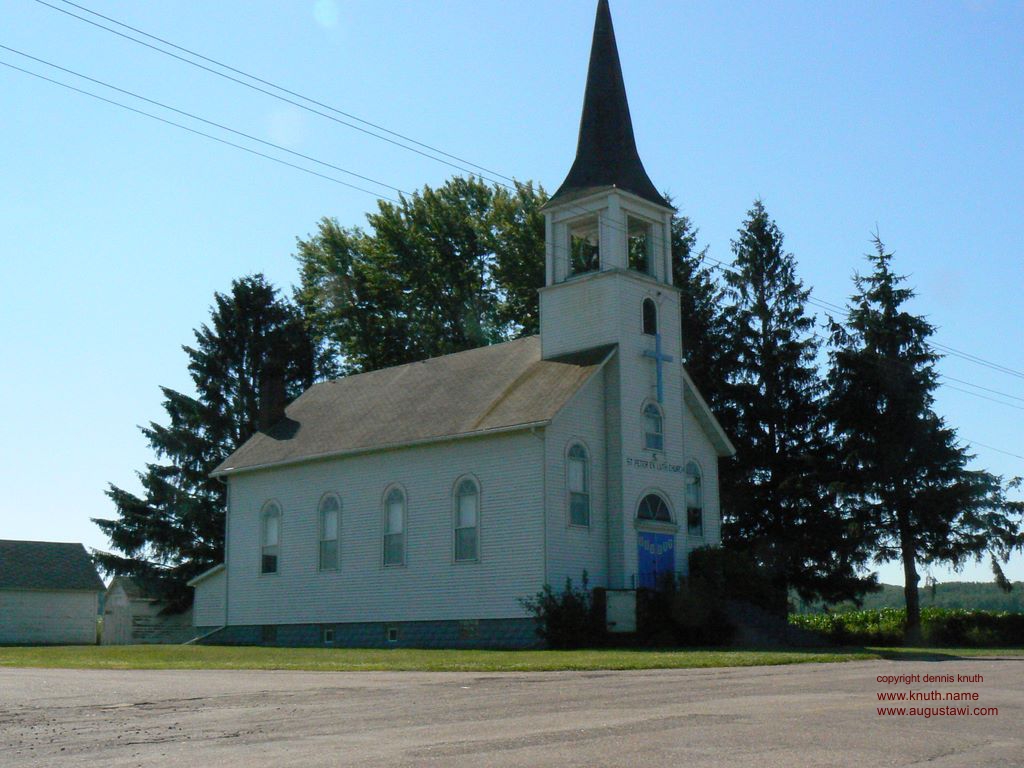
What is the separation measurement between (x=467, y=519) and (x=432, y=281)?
2375 centimetres

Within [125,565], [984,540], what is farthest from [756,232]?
[125,565]

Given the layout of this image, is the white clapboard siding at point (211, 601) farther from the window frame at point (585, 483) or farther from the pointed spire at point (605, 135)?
the pointed spire at point (605, 135)

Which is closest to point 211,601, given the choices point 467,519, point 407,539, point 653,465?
point 407,539

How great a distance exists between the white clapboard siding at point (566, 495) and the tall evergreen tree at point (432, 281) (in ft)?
65.5

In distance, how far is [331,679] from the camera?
17266mm

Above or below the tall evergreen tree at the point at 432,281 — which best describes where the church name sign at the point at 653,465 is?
below

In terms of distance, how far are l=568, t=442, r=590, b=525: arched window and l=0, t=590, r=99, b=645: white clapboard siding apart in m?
37.5

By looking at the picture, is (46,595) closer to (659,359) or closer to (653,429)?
(653,429)

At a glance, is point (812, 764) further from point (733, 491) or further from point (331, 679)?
point (733, 491)

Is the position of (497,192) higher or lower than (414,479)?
higher

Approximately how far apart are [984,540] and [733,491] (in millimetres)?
8833

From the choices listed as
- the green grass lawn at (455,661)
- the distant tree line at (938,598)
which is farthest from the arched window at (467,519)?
the distant tree line at (938,598)

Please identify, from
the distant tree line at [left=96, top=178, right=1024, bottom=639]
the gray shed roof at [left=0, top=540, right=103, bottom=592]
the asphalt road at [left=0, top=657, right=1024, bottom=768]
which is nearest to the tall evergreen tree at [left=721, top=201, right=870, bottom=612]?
the distant tree line at [left=96, top=178, right=1024, bottom=639]

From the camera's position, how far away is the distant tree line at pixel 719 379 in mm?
38875
